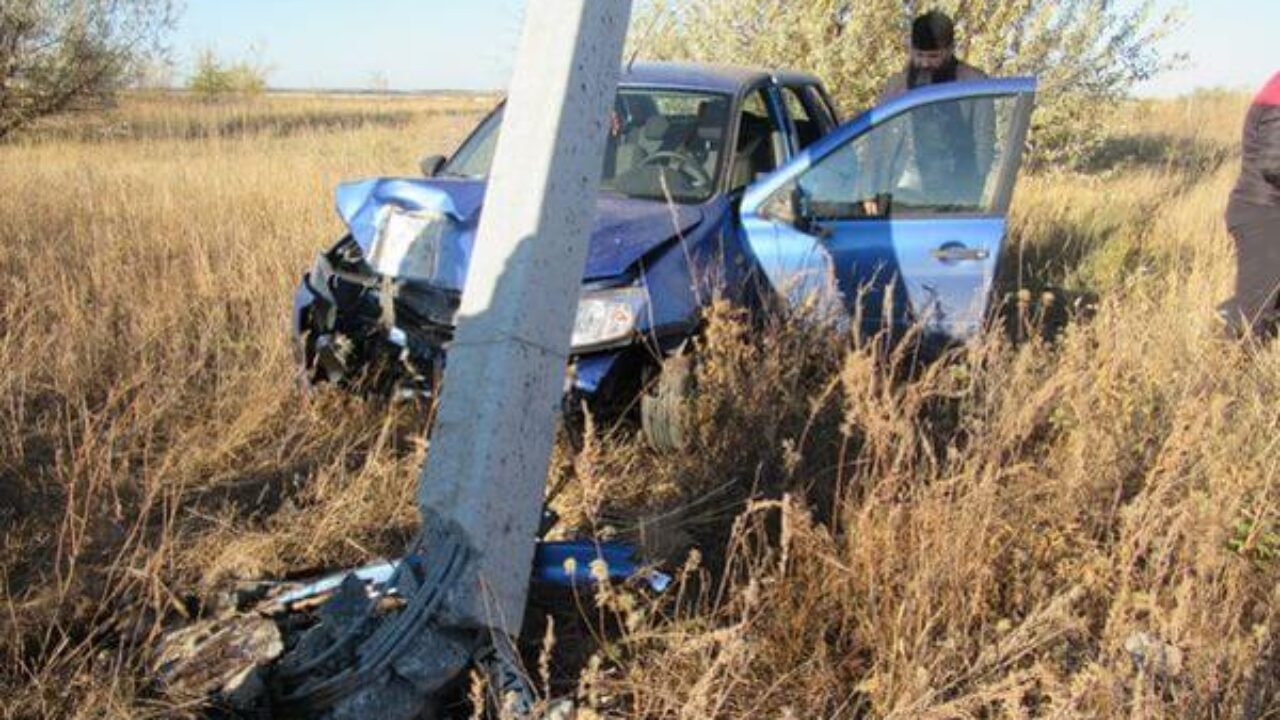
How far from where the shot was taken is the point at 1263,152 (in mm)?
5012

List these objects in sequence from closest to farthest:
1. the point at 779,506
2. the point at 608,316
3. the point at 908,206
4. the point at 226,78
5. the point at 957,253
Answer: the point at 779,506
the point at 608,316
the point at 957,253
the point at 908,206
the point at 226,78

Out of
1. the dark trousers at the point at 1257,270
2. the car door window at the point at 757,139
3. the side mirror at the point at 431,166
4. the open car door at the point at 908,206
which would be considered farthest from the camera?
the side mirror at the point at 431,166

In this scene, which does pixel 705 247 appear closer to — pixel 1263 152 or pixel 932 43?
pixel 932 43

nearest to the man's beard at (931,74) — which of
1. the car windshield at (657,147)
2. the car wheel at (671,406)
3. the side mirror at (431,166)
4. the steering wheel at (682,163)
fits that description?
the car windshield at (657,147)

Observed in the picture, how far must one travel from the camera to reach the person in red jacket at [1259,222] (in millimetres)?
4953

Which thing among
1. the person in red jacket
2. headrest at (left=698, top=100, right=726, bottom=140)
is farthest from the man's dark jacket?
headrest at (left=698, top=100, right=726, bottom=140)

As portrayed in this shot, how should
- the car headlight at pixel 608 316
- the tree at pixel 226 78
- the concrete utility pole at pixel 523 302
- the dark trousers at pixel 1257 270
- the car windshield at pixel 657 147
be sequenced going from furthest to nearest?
the tree at pixel 226 78 < the dark trousers at pixel 1257 270 < the car windshield at pixel 657 147 < the car headlight at pixel 608 316 < the concrete utility pole at pixel 523 302

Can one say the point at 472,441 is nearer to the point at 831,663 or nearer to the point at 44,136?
the point at 831,663

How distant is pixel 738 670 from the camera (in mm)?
2459

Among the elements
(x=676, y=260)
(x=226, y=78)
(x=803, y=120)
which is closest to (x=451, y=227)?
(x=676, y=260)

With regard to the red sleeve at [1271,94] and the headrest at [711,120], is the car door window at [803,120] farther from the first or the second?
the red sleeve at [1271,94]

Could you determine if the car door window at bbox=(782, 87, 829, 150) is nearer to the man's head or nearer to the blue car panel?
the man's head

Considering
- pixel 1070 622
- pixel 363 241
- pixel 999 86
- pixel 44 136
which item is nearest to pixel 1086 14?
pixel 999 86

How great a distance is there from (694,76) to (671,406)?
2.39 m
